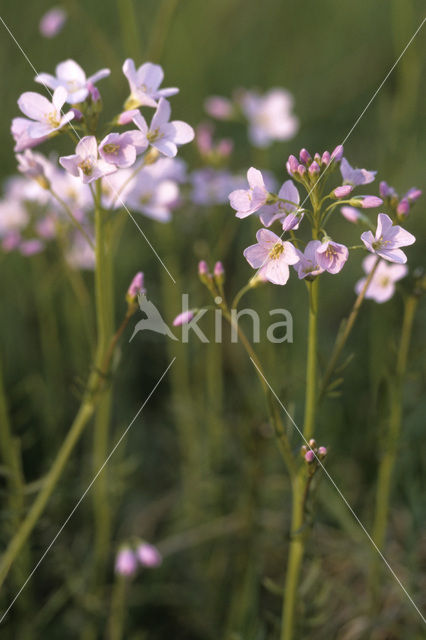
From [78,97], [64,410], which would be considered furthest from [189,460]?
[78,97]

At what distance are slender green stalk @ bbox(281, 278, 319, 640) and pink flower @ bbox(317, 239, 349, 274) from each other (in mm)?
94

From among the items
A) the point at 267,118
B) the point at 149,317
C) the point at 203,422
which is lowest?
the point at 203,422

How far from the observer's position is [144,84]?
167 centimetres

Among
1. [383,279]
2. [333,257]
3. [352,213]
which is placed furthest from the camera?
[383,279]

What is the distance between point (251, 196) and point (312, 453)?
61cm

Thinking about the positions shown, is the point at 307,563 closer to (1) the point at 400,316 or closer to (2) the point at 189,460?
(2) the point at 189,460

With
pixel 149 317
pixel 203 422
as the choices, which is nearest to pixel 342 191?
pixel 149 317

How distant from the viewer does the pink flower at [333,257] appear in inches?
51.7

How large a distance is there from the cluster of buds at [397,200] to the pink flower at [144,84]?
2.01 feet

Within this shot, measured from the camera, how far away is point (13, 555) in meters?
1.75

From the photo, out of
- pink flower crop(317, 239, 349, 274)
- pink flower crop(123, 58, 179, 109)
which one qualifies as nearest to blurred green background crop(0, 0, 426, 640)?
pink flower crop(317, 239, 349, 274)

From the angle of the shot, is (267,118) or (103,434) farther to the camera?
(267,118)

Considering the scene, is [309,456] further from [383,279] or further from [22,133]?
[22,133]

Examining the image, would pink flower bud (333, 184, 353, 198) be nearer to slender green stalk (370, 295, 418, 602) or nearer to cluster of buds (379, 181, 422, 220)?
cluster of buds (379, 181, 422, 220)
